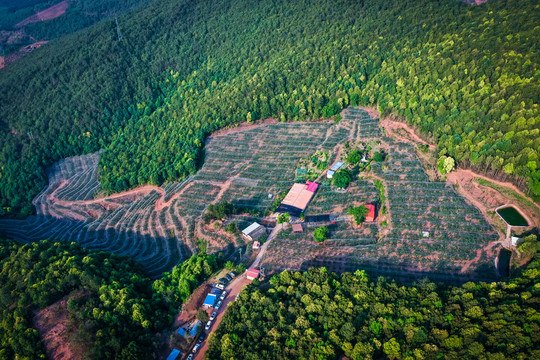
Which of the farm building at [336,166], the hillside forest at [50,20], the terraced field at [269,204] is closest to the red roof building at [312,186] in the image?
the terraced field at [269,204]

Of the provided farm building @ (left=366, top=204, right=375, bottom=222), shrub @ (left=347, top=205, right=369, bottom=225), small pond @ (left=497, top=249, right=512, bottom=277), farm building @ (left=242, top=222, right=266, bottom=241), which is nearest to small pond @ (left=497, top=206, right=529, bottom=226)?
small pond @ (left=497, top=249, right=512, bottom=277)

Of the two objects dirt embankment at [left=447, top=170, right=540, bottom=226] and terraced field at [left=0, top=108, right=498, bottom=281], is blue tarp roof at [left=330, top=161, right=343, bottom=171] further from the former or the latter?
dirt embankment at [left=447, top=170, right=540, bottom=226]

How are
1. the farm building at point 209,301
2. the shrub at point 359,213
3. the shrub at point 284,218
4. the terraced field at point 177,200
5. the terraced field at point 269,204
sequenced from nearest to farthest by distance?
the farm building at point 209,301, the terraced field at point 269,204, the shrub at point 359,213, the shrub at point 284,218, the terraced field at point 177,200

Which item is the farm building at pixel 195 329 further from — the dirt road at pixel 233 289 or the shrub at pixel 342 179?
the shrub at pixel 342 179

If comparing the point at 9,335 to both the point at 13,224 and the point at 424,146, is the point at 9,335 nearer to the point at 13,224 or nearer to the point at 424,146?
the point at 13,224

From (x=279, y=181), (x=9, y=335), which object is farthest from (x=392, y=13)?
(x=9, y=335)

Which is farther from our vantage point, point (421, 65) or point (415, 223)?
point (421, 65)
